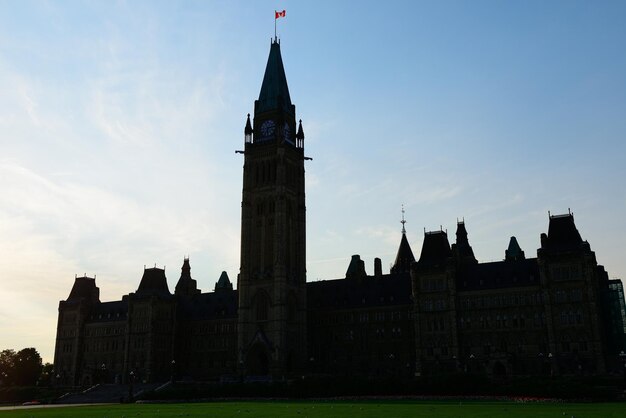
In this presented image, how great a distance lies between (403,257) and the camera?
486 ft

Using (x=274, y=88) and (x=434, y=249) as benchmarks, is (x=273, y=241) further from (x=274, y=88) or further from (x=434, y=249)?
(x=274, y=88)

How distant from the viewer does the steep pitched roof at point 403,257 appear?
146875 millimetres

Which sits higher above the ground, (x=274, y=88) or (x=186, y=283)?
(x=274, y=88)

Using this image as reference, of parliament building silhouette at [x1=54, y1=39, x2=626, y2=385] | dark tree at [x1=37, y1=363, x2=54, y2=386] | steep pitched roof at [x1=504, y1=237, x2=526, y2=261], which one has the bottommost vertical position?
dark tree at [x1=37, y1=363, x2=54, y2=386]

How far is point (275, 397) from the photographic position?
74812mm

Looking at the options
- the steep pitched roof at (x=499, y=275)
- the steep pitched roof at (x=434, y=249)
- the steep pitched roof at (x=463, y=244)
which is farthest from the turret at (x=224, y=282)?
the steep pitched roof at (x=499, y=275)

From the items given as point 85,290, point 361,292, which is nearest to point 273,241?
point 361,292

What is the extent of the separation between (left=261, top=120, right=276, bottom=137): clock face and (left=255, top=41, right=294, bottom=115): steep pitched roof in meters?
2.49

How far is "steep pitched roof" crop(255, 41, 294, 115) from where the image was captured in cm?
12888

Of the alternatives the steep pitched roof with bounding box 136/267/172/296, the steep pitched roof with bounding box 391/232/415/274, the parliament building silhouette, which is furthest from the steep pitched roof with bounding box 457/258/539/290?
the steep pitched roof with bounding box 136/267/172/296

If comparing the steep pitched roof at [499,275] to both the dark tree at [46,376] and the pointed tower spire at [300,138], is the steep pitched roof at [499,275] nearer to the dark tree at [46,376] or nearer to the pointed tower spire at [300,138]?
the pointed tower spire at [300,138]

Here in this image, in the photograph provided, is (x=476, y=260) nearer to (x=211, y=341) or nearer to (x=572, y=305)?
(x=572, y=305)

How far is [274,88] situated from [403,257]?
4697 centimetres

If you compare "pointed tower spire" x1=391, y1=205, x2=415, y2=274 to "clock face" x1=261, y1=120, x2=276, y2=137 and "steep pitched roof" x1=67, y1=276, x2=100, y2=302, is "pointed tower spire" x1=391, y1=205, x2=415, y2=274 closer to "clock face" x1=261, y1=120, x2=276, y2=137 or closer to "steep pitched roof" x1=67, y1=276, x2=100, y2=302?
"clock face" x1=261, y1=120, x2=276, y2=137
